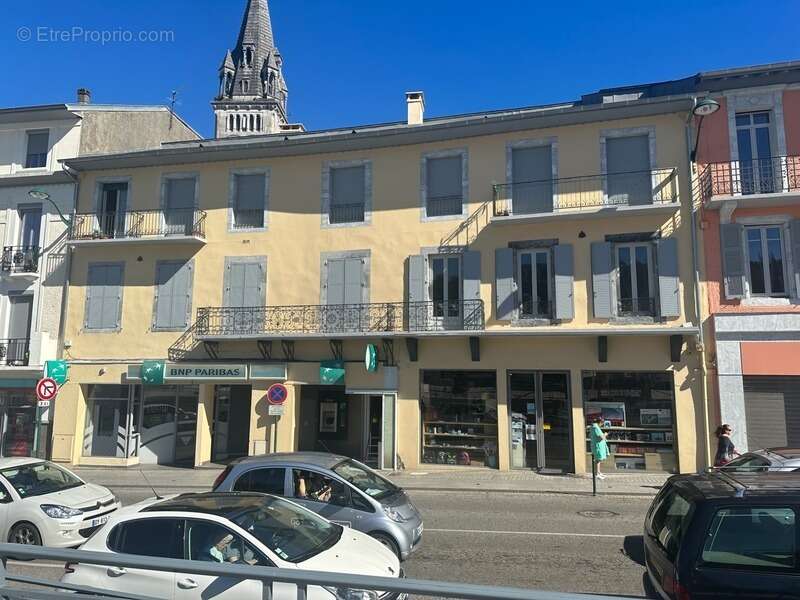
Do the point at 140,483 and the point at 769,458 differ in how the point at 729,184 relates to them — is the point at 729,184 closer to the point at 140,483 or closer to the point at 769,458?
the point at 769,458

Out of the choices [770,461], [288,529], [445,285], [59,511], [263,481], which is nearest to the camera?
[288,529]

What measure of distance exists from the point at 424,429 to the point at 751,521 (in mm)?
12984

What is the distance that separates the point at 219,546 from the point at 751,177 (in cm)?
1611

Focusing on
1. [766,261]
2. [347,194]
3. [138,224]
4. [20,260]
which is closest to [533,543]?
[766,261]

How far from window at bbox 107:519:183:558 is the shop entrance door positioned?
40.3 ft

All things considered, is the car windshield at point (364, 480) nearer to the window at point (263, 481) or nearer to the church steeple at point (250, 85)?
the window at point (263, 481)

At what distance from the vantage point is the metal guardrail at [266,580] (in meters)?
2.57

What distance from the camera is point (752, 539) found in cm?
447

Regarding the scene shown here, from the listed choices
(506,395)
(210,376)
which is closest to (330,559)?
(506,395)

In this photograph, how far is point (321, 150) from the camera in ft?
60.9

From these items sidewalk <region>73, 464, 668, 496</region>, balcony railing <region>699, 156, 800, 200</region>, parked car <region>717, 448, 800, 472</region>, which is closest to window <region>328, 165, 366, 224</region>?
sidewalk <region>73, 464, 668, 496</region>

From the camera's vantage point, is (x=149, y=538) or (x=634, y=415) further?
(x=634, y=415)

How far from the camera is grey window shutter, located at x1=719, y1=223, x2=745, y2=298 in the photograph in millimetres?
14906

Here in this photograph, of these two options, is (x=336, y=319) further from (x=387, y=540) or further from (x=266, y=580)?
(x=266, y=580)
